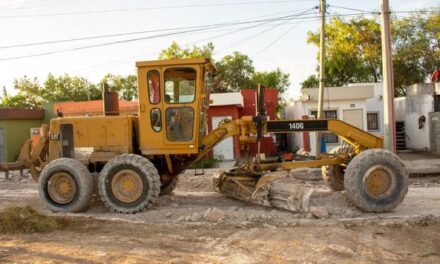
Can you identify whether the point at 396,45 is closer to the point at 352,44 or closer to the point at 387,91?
the point at 352,44

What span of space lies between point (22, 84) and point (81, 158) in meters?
37.8

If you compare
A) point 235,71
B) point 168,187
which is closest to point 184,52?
point 235,71

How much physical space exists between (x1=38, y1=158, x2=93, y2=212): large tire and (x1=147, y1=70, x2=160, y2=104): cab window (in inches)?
77.1

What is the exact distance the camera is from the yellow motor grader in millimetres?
9297

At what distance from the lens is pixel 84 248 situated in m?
7.08

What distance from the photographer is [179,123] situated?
9992mm

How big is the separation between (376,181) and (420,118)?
61.3 feet

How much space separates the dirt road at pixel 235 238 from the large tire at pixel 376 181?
23cm

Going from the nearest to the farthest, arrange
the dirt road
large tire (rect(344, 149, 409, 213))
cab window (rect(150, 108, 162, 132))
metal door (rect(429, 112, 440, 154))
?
1. the dirt road
2. large tire (rect(344, 149, 409, 213))
3. cab window (rect(150, 108, 162, 132))
4. metal door (rect(429, 112, 440, 154))

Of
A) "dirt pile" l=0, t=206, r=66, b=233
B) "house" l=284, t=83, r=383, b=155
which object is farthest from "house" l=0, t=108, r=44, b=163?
"dirt pile" l=0, t=206, r=66, b=233

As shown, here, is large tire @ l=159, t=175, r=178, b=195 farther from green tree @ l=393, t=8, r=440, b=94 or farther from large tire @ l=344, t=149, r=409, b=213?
green tree @ l=393, t=8, r=440, b=94

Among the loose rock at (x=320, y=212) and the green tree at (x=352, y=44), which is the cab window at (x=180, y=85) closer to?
the loose rock at (x=320, y=212)

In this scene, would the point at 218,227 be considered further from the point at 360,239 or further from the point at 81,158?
the point at 81,158

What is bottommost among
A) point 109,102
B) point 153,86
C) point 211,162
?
point 211,162
